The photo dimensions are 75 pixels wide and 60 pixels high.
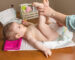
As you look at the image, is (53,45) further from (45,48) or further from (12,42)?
(12,42)

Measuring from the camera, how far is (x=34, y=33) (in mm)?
987

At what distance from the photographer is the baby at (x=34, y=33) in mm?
945

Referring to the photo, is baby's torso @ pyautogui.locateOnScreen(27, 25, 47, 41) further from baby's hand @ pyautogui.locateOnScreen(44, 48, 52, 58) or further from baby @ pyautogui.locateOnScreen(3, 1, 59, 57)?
baby's hand @ pyautogui.locateOnScreen(44, 48, 52, 58)

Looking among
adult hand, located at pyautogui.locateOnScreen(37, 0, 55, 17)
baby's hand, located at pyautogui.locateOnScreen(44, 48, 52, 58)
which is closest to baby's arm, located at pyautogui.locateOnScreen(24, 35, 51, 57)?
baby's hand, located at pyautogui.locateOnScreen(44, 48, 52, 58)

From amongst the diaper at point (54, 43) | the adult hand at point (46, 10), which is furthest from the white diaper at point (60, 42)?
the adult hand at point (46, 10)

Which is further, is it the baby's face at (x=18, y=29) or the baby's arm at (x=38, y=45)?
the baby's face at (x=18, y=29)

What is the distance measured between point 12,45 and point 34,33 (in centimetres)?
17

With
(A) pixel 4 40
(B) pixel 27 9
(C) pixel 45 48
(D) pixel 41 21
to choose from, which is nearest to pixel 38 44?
(C) pixel 45 48

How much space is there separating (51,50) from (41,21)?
202 millimetres

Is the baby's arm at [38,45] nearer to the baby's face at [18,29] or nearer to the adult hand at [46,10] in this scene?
the baby's face at [18,29]

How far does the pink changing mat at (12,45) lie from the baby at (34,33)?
0.09 ft

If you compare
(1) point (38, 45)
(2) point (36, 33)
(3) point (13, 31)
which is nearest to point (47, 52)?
(1) point (38, 45)

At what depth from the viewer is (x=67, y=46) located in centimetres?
90

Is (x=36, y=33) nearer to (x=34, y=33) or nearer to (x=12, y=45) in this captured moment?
(x=34, y=33)
